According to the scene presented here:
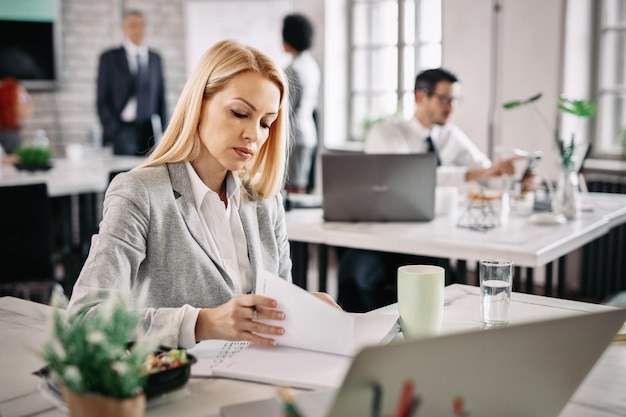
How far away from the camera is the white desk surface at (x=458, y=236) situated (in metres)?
2.41

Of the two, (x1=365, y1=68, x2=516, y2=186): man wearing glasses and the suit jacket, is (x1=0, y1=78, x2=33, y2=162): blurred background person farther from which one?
(x1=365, y1=68, x2=516, y2=186): man wearing glasses

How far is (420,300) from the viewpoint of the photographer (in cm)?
141

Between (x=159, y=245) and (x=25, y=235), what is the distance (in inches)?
73.2

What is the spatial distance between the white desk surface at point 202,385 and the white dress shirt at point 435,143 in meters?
1.89

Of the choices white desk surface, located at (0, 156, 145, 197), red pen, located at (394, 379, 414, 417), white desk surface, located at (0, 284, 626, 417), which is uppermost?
white desk surface, located at (0, 156, 145, 197)

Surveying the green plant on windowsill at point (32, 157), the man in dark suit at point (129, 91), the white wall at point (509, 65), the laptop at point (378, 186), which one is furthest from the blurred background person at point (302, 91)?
the laptop at point (378, 186)

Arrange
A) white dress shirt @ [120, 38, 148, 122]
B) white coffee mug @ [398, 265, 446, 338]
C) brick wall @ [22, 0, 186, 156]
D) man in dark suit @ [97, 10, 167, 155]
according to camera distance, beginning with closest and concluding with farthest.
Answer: white coffee mug @ [398, 265, 446, 338] < man in dark suit @ [97, 10, 167, 155] < white dress shirt @ [120, 38, 148, 122] < brick wall @ [22, 0, 186, 156]

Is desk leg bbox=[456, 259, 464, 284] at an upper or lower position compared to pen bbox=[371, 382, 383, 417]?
lower

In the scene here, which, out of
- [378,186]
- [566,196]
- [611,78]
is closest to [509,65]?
[611,78]

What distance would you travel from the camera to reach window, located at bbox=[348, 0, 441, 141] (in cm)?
593

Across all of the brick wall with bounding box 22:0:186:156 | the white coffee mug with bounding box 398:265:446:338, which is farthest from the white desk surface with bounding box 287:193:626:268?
the brick wall with bounding box 22:0:186:156

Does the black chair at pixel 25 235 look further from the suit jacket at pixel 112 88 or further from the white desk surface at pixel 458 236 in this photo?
the suit jacket at pixel 112 88

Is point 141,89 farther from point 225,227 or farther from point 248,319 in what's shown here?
point 248,319

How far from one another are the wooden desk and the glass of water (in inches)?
30.9
